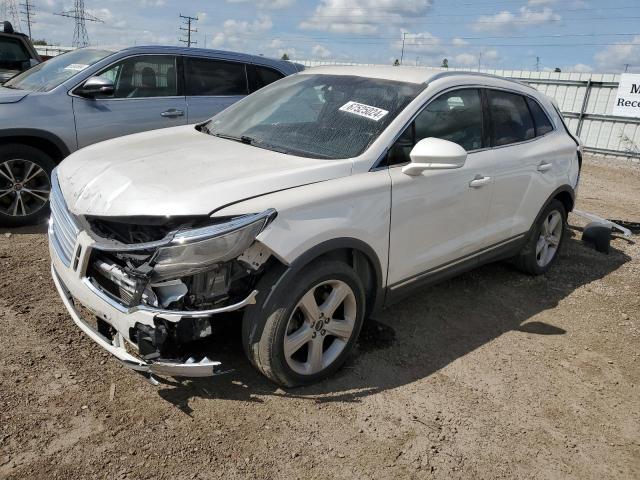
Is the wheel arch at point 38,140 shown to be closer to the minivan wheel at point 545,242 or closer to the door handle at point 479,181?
the door handle at point 479,181

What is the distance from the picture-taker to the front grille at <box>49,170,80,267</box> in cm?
283

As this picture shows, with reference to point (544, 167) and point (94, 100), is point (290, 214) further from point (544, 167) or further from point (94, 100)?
point (94, 100)

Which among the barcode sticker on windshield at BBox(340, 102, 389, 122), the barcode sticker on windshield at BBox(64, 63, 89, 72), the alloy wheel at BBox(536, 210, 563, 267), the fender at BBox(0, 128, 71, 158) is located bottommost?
the alloy wheel at BBox(536, 210, 563, 267)

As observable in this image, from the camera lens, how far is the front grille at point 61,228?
9.29 feet

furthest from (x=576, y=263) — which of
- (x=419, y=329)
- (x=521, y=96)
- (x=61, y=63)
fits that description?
(x=61, y=63)

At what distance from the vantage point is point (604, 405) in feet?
10.8

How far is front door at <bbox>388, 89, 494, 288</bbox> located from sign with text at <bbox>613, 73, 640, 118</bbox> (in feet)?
38.1

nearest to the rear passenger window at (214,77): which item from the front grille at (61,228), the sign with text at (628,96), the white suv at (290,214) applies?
the white suv at (290,214)

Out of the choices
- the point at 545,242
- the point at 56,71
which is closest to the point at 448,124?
the point at 545,242

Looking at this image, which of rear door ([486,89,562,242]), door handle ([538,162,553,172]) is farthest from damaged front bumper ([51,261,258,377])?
door handle ([538,162,553,172])

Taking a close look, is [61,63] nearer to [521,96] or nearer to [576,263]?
[521,96]

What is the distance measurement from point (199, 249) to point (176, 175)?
1.82 ft

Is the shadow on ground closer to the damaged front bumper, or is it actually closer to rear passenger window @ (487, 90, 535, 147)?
the damaged front bumper

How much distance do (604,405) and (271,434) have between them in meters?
2.06
